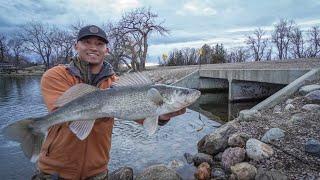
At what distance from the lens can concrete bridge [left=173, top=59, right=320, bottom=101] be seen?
1552 cm

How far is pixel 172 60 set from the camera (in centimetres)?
6294

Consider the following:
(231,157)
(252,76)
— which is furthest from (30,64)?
(231,157)

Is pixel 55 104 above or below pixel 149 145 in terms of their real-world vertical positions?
above

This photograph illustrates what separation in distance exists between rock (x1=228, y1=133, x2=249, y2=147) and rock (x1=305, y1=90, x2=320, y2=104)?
10.2 ft

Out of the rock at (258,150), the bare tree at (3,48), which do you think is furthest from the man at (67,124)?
the bare tree at (3,48)

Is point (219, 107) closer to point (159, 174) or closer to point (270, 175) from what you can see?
point (159, 174)

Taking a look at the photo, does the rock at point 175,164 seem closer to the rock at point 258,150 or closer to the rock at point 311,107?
the rock at point 258,150

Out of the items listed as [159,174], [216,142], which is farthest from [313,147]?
[159,174]

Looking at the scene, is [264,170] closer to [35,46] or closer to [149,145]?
[149,145]

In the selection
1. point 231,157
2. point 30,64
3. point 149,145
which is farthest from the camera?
point 30,64

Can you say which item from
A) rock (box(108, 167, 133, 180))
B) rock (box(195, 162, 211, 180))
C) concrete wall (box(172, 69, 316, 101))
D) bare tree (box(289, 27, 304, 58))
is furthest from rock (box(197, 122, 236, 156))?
bare tree (box(289, 27, 304, 58))

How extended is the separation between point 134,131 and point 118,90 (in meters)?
10.4

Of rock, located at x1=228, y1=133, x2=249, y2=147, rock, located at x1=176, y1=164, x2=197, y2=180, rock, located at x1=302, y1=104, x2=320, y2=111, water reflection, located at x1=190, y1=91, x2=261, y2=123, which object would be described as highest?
rock, located at x1=302, y1=104, x2=320, y2=111

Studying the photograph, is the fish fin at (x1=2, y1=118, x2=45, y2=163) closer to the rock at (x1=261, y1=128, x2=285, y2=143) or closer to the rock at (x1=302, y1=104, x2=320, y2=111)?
the rock at (x1=261, y1=128, x2=285, y2=143)
